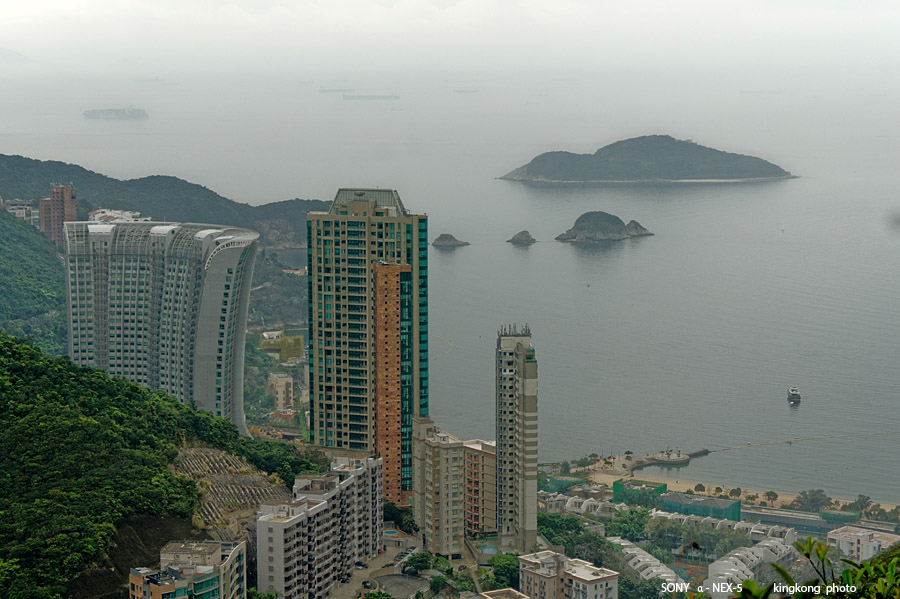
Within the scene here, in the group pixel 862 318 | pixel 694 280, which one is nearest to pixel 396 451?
pixel 862 318

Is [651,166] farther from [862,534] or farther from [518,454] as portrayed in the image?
[518,454]

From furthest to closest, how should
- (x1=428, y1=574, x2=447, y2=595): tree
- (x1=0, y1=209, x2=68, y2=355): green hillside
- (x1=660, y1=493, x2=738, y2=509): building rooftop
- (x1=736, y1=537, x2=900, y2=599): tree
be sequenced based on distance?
(x1=0, y1=209, x2=68, y2=355): green hillside, (x1=660, y1=493, x2=738, y2=509): building rooftop, (x1=428, y1=574, x2=447, y2=595): tree, (x1=736, y1=537, x2=900, y2=599): tree

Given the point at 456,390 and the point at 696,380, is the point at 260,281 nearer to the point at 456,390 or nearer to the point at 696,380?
the point at 456,390

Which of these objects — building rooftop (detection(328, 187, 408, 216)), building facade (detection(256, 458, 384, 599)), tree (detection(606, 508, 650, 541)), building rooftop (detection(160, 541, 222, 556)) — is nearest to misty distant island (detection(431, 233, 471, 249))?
tree (detection(606, 508, 650, 541))

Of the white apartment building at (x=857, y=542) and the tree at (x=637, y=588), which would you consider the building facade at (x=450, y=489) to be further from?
the white apartment building at (x=857, y=542)

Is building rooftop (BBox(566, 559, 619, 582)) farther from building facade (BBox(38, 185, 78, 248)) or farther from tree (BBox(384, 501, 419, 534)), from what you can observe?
building facade (BBox(38, 185, 78, 248))

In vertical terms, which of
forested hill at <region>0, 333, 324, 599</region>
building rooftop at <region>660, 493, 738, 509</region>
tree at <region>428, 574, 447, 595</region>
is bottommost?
building rooftop at <region>660, 493, 738, 509</region>

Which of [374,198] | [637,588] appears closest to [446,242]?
[374,198]
